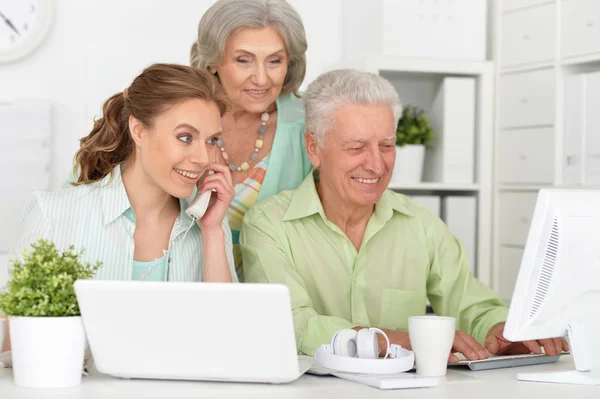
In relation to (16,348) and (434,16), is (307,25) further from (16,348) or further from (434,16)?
(16,348)

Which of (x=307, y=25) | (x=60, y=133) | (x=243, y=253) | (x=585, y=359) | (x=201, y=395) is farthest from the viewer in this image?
(x=307, y=25)

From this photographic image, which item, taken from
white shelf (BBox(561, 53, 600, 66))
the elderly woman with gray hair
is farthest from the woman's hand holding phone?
white shelf (BBox(561, 53, 600, 66))

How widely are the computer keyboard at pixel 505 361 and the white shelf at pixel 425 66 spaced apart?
6.53 feet

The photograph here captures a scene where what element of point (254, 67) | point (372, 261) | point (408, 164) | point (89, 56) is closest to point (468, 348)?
point (372, 261)

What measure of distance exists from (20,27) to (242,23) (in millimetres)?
1472

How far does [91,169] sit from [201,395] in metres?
0.91

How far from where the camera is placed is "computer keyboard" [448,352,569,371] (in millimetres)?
1882

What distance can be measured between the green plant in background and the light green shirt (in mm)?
1339

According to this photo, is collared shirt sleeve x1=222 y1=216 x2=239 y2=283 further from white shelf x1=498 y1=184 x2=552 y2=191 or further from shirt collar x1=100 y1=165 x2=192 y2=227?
white shelf x1=498 y1=184 x2=552 y2=191

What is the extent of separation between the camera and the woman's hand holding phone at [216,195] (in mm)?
2289

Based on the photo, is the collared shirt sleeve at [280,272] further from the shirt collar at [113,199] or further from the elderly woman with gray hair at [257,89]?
the shirt collar at [113,199]

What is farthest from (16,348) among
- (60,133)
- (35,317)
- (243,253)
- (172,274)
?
(60,133)

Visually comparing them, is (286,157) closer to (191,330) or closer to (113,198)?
Answer: (113,198)

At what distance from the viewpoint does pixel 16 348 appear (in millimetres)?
1600
